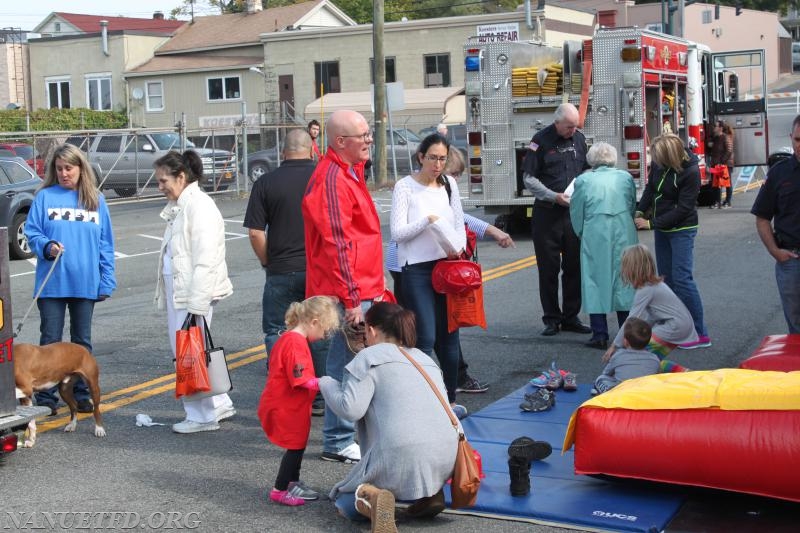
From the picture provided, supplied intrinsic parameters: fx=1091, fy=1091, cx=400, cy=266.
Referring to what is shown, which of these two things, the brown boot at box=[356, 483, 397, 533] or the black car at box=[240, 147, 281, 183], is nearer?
the brown boot at box=[356, 483, 397, 533]

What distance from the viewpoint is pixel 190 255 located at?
728cm

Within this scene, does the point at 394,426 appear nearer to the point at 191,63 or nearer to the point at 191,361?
the point at 191,361

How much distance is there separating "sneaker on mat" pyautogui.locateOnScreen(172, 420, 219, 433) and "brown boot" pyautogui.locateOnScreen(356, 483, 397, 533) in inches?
95.7

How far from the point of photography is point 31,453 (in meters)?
7.01

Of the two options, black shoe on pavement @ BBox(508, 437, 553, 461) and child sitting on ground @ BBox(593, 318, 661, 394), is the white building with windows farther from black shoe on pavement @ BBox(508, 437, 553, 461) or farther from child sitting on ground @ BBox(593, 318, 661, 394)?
black shoe on pavement @ BBox(508, 437, 553, 461)

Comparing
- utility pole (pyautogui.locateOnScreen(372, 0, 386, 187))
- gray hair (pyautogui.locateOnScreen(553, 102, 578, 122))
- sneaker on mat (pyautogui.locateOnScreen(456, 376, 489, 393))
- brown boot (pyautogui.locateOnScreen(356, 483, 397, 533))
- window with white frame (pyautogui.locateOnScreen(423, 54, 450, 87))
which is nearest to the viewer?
brown boot (pyautogui.locateOnScreen(356, 483, 397, 533))

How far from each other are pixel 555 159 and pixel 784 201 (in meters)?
3.04

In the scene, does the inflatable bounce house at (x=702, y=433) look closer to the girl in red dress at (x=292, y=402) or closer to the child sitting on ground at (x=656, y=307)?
the girl in red dress at (x=292, y=402)

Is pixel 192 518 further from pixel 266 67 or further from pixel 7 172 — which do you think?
pixel 266 67

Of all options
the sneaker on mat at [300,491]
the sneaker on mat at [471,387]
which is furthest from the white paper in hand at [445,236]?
the sneaker on mat at [300,491]

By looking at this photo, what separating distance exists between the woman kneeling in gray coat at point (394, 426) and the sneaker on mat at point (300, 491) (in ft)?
0.98

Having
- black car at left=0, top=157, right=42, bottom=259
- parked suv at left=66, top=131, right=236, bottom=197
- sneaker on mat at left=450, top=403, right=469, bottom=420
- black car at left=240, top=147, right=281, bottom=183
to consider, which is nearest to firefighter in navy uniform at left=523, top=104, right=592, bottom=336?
sneaker on mat at left=450, top=403, right=469, bottom=420

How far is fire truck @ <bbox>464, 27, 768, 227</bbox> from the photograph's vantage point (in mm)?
15703
